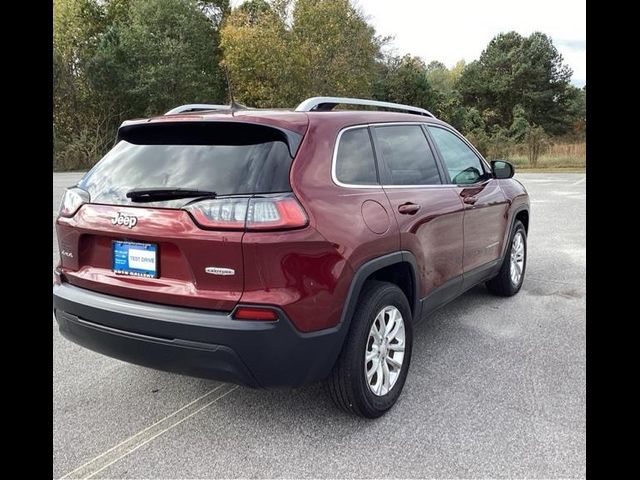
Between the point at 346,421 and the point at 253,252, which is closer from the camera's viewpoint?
the point at 253,252

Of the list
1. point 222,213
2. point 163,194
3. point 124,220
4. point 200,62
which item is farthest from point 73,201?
point 200,62

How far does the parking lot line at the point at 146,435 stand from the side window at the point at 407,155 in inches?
67.0

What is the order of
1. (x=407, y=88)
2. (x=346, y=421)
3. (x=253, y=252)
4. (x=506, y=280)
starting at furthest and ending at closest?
1. (x=407, y=88)
2. (x=506, y=280)
3. (x=346, y=421)
4. (x=253, y=252)

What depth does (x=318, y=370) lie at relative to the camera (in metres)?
2.62

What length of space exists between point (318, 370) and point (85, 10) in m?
37.4

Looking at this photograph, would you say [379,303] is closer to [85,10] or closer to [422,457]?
[422,457]

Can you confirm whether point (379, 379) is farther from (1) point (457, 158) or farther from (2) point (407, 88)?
(2) point (407, 88)

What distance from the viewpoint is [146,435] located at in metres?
2.81

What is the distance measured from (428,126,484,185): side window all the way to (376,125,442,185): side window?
0.24 meters

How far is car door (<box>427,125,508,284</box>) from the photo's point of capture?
13.3ft

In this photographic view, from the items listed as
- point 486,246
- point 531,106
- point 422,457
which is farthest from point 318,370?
point 531,106

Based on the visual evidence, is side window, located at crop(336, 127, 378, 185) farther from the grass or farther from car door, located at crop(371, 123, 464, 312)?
the grass

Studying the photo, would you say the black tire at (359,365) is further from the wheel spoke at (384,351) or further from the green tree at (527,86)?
the green tree at (527,86)

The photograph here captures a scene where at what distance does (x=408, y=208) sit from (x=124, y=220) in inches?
63.2
